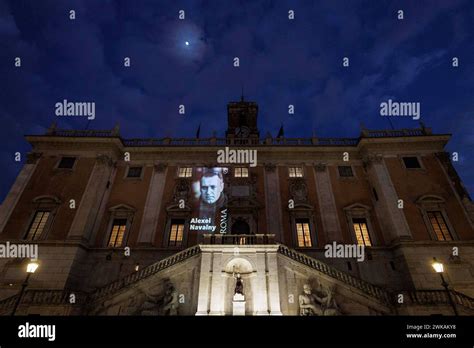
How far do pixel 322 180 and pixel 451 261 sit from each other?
1141 cm

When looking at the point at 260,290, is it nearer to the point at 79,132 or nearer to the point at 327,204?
the point at 327,204

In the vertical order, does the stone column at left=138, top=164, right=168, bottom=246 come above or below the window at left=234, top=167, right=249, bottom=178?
below

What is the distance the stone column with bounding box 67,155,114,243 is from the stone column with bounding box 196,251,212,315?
11.2 m

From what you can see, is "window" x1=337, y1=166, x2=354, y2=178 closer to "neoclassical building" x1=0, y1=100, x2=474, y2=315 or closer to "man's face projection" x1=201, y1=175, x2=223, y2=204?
"neoclassical building" x1=0, y1=100, x2=474, y2=315

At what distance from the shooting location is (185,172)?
2575 centimetres

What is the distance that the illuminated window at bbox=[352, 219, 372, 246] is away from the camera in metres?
21.7

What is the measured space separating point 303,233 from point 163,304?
12729 mm

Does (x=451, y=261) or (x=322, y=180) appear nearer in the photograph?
(x=451, y=261)

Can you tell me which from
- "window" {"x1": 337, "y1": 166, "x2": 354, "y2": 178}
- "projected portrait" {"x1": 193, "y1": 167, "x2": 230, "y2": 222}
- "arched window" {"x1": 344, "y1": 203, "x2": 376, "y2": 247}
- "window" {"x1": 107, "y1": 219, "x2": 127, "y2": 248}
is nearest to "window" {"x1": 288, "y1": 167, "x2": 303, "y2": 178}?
"window" {"x1": 337, "y1": 166, "x2": 354, "y2": 178}

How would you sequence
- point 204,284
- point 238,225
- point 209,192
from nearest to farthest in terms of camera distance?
point 204,284 < point 238,225 < point 209,192

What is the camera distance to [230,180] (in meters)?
25.0

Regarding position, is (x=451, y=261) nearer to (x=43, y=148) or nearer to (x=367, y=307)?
(x=367, y=307)

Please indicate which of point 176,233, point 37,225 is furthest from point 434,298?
point 37,225

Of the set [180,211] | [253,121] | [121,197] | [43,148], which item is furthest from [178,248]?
[253,121]
